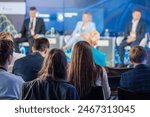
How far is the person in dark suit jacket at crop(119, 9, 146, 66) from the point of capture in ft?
31.3

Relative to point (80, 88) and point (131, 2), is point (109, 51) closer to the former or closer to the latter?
point (131, 2)

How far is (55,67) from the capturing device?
2.73m

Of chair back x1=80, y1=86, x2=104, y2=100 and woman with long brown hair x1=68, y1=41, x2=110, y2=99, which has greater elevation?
woman with long brown hair x1=68, y1=41, x2=110, y2=99

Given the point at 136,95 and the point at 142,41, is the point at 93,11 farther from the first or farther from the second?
the point at 136,95

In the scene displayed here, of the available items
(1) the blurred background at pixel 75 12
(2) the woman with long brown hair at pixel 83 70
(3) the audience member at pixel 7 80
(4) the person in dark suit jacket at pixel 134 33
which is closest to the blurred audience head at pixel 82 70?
(2) the woman with long brown hair at pixel 83 70

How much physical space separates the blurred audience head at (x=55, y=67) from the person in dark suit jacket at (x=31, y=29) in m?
7.02

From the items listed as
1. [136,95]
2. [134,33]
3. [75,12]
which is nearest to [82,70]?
[136,95]

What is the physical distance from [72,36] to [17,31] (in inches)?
65.6

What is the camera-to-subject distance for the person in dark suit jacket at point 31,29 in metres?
9.78

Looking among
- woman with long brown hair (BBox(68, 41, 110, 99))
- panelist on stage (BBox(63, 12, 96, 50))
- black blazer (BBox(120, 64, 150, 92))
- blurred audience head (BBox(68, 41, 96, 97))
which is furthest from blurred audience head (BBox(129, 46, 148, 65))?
panelist on stage (BBox(63, 12, 96, 50))

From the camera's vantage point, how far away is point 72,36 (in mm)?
10344

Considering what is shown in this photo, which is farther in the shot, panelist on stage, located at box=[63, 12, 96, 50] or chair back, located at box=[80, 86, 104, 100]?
panelist on stage, located at box=[63, 12, 96, 50]

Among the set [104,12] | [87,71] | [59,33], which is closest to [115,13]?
[104,12]

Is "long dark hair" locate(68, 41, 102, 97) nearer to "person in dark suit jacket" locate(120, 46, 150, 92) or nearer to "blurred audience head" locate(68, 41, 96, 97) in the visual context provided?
"blurred audience head" locate(68, 41, 96, 97)
